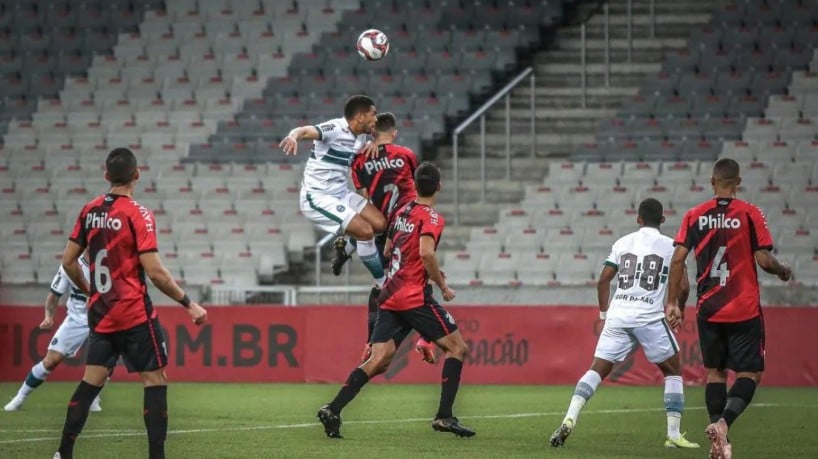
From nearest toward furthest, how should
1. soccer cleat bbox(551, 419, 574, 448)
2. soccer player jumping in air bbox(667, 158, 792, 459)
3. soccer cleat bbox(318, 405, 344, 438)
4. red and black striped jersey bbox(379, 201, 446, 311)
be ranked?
1. soccer player jumping in air bbox(667, 158, 792, 459)
2. soccer cleat bbox(551, 419, 574, 448)
3. soccer cleat bbox(318, 405, 344, 438)
4. red and black striped jersey bbox(379, 201, 446, 311)

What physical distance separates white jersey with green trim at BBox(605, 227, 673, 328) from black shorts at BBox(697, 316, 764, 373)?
3.18 ft

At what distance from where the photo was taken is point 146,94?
31.5 meters

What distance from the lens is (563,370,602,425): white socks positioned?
11.6 m

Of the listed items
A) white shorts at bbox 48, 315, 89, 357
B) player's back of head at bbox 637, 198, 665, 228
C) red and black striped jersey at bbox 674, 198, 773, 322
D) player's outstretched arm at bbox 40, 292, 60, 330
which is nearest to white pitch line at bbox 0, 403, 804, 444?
player's outstretched arm at bbox 40, 292, 60, 330

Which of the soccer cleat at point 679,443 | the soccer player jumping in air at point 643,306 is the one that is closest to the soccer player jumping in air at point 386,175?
the soccer player jumping in air at point 643,306

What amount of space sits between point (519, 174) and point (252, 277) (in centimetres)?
570

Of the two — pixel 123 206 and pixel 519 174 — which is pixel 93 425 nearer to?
pixel 123 206

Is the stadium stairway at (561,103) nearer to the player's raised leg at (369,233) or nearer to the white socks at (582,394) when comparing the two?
the player's raised leg at (369,233)

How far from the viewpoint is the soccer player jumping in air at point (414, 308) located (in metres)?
12.2

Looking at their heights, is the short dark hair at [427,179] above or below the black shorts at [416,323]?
above

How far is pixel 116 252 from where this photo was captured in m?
9.38

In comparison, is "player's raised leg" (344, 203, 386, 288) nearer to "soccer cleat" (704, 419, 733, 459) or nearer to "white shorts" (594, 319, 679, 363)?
"white shorts" (594, 319, 679, 363)

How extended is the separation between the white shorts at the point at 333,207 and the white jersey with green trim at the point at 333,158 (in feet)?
0.20

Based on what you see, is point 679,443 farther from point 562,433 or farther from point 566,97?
point 566,97
